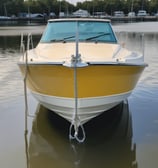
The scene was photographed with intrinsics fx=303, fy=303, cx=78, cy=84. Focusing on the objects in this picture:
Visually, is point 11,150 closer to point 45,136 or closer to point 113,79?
point 45,136

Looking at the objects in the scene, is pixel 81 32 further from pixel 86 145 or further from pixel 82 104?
pixel 86 145

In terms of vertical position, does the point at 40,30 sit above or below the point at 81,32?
below

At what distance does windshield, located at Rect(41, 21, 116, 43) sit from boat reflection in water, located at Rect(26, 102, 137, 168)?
1.87 metres

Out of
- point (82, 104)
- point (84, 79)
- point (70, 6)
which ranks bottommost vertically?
point (82, 104)

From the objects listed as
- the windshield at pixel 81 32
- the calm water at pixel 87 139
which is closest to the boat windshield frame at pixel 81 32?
the windshield at pixel 81 32

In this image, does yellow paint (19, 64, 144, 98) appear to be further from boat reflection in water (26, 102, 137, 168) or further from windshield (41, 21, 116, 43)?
windshield (41, 21, 116, 43)

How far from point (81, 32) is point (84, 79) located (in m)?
2.46

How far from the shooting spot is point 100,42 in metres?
7.19

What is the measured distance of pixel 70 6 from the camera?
4003 inches

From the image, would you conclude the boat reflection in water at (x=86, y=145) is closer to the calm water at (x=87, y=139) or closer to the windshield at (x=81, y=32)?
the calm water at (x=87, y=139)

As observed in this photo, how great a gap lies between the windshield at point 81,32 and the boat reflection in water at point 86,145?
1.87 meters

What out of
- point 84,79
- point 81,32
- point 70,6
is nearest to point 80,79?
point 84,79

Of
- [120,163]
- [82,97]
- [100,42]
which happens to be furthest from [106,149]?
[100,42]

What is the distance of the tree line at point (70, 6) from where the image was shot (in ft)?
301
